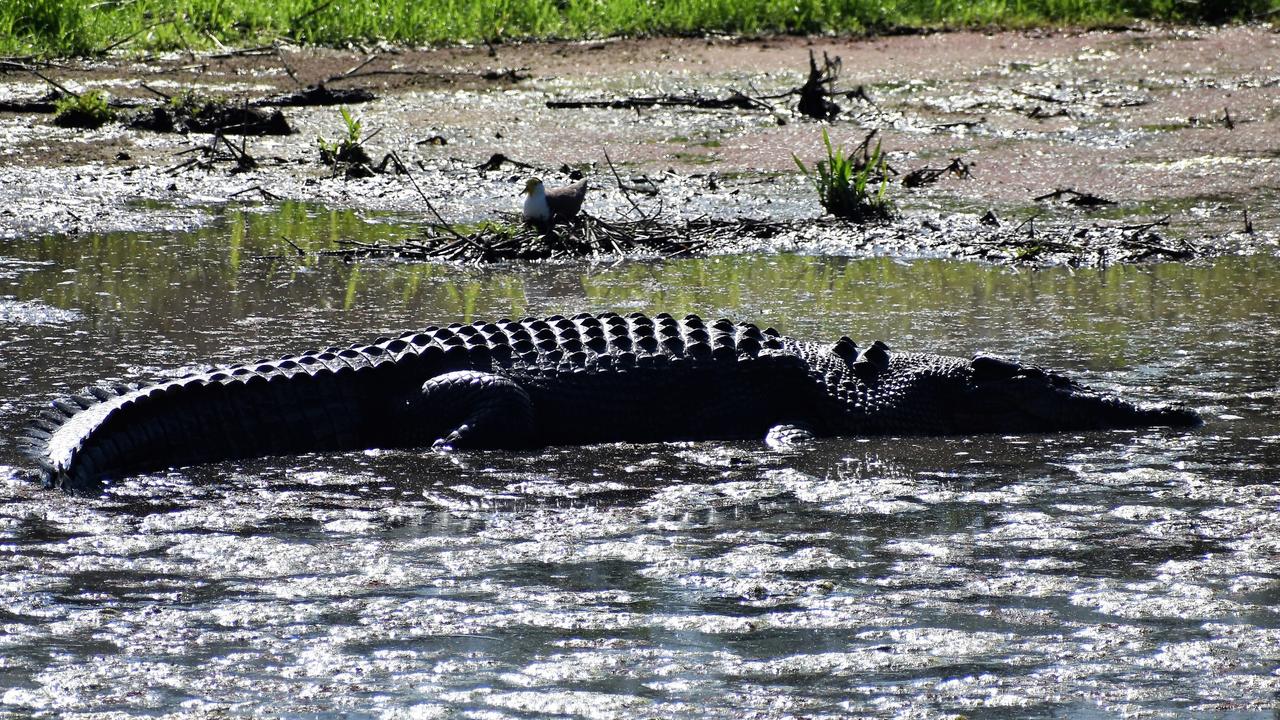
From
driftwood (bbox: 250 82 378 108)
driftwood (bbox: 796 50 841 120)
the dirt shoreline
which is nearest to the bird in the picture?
the dirt shoreline

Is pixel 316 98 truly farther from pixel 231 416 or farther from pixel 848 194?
pixel 231 416

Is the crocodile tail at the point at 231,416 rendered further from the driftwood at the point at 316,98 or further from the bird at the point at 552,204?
the driftwood at the point at 316,98

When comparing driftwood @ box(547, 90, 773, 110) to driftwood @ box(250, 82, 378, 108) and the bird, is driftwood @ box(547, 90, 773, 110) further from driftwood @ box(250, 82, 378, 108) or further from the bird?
the bird

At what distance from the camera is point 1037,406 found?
16.1 ft

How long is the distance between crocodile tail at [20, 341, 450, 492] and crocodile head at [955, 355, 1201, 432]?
1710 millimetres

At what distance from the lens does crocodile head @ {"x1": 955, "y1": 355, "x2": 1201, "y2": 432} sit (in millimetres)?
4828

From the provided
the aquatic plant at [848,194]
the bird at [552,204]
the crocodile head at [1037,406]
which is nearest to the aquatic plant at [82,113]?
the bird at [552,204]

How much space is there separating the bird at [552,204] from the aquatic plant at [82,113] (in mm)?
5009

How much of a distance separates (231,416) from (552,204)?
3.52m

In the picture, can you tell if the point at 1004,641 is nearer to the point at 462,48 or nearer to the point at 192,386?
the point at 192,386

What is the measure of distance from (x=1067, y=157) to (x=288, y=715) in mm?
8710

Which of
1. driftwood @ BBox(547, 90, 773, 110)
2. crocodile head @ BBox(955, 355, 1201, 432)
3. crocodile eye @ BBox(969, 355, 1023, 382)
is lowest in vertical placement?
crocodile head @ BBox(955, 355, 1201, 432)

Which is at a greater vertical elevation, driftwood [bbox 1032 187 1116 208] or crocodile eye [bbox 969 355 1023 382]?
driftwood [bbox 1032 187 1116 208]

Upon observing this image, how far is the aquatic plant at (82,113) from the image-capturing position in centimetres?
1136
